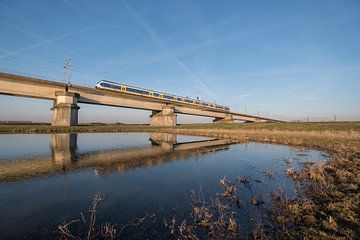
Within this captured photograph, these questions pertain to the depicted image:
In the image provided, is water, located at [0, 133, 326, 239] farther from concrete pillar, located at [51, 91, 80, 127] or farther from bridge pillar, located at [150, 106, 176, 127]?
bridge pillar, located at [150, 106, 176, 127]

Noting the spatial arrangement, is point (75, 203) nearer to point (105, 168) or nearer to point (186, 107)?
point (105, 168)

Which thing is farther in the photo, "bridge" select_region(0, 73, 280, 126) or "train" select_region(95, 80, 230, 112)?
"train" select_region(95, 80, 230, 112)

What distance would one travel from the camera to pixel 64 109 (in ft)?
131

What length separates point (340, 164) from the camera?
448 inches

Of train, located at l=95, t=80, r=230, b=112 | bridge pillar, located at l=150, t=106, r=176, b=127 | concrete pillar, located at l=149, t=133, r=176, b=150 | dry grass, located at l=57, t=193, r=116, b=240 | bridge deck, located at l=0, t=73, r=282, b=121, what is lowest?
dry grass, located at l=57, t=193, r=116, b=240

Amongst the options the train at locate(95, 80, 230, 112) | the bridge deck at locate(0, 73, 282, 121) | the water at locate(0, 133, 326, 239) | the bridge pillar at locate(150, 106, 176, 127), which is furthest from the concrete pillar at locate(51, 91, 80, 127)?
the bridge pillar at locate(150, 106, 176, 127)

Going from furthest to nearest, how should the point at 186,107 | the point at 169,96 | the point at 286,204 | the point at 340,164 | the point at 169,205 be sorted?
the point at 186,107
the point at 169,96
the point at 340,164
the point at 169,205
the point at 286,204

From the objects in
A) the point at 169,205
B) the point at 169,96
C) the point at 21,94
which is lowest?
the point at 169,205

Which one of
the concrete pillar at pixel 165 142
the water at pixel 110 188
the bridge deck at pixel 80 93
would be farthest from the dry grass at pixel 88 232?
the bridge deck at pixel 80 93

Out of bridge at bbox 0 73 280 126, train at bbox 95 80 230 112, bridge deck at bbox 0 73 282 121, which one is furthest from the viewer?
train at bbox 95 80 230 112

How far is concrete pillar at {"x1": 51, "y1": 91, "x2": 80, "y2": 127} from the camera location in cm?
3975

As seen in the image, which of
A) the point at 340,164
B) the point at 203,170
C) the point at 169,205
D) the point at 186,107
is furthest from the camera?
the point at 186,107

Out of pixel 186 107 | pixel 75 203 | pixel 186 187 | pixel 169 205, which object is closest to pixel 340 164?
pixel 186 187

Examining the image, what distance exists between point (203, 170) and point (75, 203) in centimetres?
750
